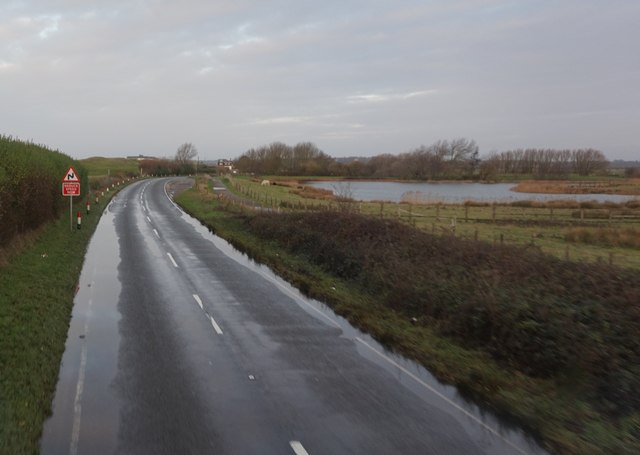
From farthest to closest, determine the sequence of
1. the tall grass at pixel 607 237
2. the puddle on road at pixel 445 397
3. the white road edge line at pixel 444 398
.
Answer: the tall grass at pixel 607 237, the white road edge line at pixel 444 398, the puddle on road at pixel 445 397

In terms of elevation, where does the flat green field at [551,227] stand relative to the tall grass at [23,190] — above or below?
below

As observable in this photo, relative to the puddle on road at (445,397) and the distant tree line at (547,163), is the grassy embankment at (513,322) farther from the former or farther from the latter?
the distant tree line at (547,163)

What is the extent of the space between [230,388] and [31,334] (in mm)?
3932

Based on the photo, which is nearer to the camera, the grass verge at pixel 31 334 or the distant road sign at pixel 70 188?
the grass verge at pixel 31 334

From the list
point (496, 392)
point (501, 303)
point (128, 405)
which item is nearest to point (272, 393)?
point (128, 405)

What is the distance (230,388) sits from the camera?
7371 mm

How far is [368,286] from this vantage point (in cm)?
1414

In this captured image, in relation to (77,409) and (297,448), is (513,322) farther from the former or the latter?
(77,409)

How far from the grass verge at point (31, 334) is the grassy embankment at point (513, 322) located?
5191 millimetres

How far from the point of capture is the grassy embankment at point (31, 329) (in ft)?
19.8

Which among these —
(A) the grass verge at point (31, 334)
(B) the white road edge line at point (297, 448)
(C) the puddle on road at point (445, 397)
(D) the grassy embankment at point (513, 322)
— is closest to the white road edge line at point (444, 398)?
(C) the puddle on road at point (445, 397)

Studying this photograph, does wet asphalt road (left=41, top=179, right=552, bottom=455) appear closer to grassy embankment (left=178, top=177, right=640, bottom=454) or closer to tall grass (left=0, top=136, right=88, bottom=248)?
grassy embankment (left=178, top=177, right=640, bottom=454)

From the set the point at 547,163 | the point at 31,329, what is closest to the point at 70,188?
the point at 31,329

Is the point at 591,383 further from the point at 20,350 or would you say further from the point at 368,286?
the point at 20,350
